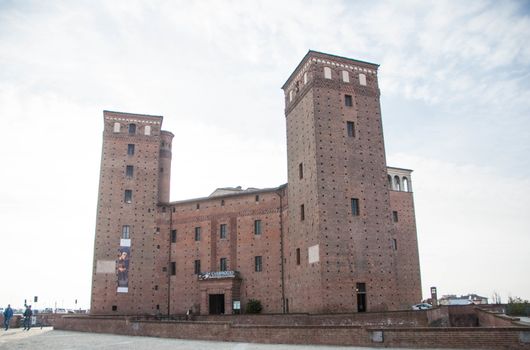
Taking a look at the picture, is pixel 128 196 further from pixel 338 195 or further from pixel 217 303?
pixel 338 195

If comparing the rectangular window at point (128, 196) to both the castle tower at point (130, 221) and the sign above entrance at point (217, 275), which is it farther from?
the sign above entrance at point (217, 275)

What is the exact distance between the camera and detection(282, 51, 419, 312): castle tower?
26953 mm

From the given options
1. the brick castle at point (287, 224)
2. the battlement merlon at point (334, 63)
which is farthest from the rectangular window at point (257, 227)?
the battlement merlon at point (334, 63)

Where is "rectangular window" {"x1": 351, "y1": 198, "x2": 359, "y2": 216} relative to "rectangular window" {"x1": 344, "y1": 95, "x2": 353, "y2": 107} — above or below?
below

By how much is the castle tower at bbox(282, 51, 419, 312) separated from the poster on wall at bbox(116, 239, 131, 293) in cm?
1287

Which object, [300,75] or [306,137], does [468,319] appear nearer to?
[306,137]

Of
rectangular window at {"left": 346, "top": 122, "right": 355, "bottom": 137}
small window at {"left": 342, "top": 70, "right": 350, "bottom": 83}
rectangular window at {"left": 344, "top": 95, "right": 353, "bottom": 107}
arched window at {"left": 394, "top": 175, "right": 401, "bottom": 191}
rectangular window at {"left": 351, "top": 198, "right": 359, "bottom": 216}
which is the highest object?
small window at {"left": 342, "top": 70, "right": 350, "bottom": 83}

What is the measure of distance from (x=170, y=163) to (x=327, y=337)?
93.9 feet

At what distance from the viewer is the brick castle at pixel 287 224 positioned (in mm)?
27609

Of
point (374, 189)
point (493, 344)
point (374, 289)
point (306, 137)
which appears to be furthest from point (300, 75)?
point (493, 344)

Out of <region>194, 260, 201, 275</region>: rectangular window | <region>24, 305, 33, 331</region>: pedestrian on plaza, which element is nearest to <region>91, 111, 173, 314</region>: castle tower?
<region>194, 260, 201, 275</region>: rectangular window

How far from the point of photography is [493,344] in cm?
1388

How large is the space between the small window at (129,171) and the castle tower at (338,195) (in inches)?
564

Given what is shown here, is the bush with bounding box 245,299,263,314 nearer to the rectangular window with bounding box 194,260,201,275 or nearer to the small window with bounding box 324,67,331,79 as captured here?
the rectangular window with bounding box 194,260,201,275
